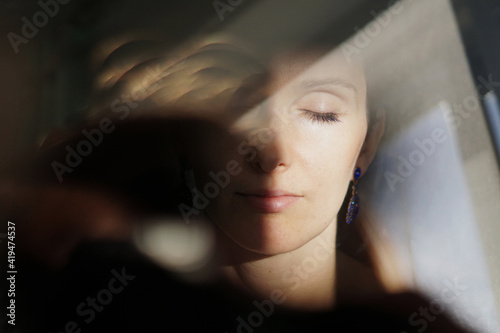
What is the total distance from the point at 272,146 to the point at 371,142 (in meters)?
0.18

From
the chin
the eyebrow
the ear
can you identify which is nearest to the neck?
the chin

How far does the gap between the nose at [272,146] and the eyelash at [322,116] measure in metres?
0.04

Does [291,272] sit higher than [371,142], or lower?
lower

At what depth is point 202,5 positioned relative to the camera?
0.76 meters

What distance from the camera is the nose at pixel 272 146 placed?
0.72 meters

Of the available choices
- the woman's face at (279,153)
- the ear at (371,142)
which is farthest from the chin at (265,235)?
the ear at (371,142)

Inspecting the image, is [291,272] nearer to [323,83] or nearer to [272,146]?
[272,146]

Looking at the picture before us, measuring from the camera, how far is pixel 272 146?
2.36ft

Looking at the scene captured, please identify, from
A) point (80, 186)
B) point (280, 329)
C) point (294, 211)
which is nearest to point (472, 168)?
point (294, 211)

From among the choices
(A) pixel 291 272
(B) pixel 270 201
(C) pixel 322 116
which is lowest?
(A) pixel 291 272

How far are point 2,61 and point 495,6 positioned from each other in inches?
35.9

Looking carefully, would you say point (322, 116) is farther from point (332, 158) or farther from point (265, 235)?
point (265, 235)

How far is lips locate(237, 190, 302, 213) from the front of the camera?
2.36 feet

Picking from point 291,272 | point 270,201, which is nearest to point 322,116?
point 270,201
